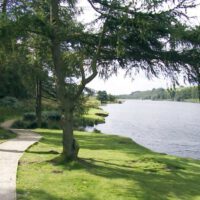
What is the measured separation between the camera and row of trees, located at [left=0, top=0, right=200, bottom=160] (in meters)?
13.1

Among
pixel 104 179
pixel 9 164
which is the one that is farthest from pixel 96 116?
pixel 104 179

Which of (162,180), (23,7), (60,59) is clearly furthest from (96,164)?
(23,7)

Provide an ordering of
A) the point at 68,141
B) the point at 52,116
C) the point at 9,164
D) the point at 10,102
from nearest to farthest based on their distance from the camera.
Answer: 1. the point at 9,164
2. the point at 68,141
3. the point at 52,116
4. the point at 10,102

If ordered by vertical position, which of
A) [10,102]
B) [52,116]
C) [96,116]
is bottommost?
[96,116]

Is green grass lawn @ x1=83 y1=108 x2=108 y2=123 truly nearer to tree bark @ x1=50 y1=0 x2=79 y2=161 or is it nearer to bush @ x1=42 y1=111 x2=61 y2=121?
bush @ x1=42 y1=111 x2=61 y2=121

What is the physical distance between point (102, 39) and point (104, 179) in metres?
4.72

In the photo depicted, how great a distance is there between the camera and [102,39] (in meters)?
14.4

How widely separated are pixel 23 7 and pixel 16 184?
6.15 meters

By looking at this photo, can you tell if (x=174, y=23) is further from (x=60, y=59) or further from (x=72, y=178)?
(x=72, y=178)

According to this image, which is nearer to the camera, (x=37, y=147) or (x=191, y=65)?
(x=191, y=65)

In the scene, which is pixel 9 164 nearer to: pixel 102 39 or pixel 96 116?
pixel 102 39

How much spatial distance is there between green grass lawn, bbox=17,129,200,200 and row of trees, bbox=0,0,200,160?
4.27ft

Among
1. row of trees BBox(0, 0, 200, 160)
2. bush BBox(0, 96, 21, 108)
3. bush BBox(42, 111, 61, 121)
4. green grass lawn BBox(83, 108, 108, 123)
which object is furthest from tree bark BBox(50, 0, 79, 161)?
green grass lawn BBox(83, 108, 108, 123)

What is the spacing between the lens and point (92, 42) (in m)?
14.8
